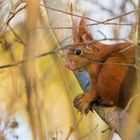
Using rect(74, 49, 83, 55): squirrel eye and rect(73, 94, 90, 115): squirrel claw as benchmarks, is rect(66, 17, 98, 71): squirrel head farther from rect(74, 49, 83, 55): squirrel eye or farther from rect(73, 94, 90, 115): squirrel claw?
rect(73, 94, 90, 115): squirrel claw

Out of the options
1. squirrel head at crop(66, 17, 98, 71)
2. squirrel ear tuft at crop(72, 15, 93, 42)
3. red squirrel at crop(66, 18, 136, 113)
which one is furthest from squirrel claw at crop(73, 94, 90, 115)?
squirrel ear tuft at crop(72, 15, 93, 42)

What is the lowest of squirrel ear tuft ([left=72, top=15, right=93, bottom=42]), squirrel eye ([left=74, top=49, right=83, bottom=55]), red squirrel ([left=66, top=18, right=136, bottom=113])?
red squirrel ([left=66, top=18, right=136, bottom=113])

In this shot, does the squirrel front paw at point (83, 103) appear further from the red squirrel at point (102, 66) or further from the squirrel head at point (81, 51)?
the squirrel head at point (81, 51)

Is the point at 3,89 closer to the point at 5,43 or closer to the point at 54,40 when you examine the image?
the point at 5,43

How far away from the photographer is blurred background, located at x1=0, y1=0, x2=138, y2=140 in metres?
→ 1.43

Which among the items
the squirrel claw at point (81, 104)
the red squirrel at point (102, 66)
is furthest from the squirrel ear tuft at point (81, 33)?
the squirrel claw at point (81, 104)

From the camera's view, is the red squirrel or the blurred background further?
the red squirrel

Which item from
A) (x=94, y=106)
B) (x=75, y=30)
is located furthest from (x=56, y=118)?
(x=75, y=30)

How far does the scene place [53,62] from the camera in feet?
8.83

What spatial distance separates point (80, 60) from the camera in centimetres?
158

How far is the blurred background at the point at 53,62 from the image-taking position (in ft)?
4.71

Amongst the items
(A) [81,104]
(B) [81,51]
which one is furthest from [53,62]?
(B) [81,51]

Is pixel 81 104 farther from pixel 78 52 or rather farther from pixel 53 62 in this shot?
pixel 53 62

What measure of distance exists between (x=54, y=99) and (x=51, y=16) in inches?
52.8
